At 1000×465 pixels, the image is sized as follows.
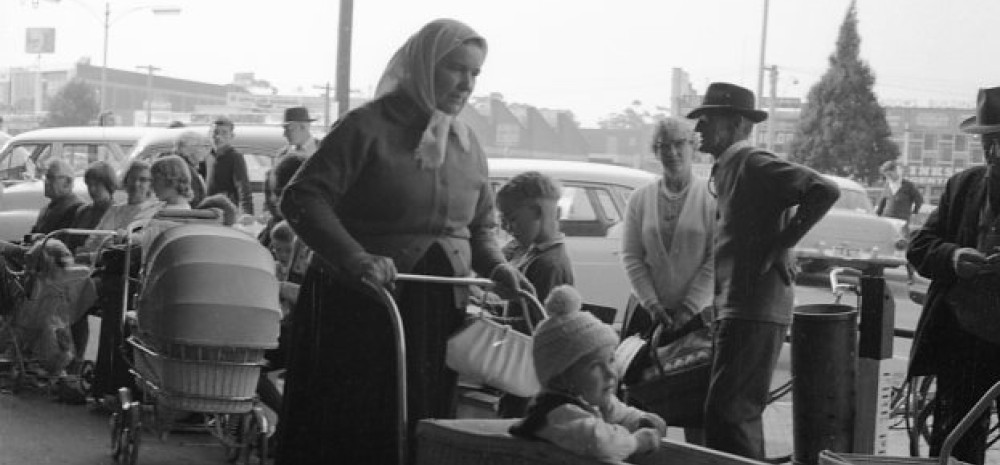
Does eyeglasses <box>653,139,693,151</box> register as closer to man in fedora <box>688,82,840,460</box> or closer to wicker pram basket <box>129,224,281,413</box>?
man in fedora <box>688,82,840,460</box>

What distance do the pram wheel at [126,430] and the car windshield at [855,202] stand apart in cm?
1536

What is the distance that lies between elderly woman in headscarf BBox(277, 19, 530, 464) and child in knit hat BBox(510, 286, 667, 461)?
70cm

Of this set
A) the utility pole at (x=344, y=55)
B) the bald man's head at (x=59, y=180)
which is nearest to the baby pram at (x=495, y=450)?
the bald man's head at (x=59, y=180)

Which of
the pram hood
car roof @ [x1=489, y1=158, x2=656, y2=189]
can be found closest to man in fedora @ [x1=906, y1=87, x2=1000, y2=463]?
the pram hood

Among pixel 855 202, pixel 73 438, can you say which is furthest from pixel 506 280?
pixel 855 202

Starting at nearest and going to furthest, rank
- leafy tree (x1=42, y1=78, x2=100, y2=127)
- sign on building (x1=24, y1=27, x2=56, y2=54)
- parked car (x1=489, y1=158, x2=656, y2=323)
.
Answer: parked car (x1=489, y1=158, x2=656, y2=323) → sign on building (x1=24, y1=27, x2=56, y2=54) → leafy tree (x1=42, y1=78, x2=100, y2=127)

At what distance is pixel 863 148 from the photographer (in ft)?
117

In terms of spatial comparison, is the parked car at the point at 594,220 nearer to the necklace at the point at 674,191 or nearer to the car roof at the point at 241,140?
the car roof at the point at 241,140

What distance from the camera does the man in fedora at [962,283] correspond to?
215 inches

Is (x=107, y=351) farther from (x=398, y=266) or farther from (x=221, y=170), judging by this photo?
(x=221, y=170)

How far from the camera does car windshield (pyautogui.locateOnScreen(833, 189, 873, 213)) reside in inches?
842

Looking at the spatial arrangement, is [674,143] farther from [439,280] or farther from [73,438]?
[73,438]

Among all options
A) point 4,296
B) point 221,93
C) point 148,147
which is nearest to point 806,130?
point 221,93

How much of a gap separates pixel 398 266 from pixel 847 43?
3435cm
